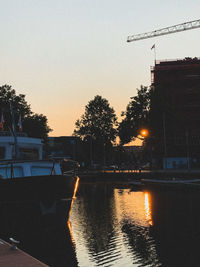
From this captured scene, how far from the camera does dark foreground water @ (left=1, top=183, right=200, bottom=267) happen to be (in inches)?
634

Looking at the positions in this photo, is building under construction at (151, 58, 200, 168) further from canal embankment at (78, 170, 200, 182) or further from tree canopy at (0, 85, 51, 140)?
tree canopy at (0, 85, 51, 140)

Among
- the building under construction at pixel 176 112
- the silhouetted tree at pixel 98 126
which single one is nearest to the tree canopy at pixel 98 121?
the silhouetted tree at pixel 98 126

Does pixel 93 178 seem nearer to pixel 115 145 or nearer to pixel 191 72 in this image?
pixel 115 145

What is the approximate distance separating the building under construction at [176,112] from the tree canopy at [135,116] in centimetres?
336

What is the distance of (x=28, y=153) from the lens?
28.4 meters

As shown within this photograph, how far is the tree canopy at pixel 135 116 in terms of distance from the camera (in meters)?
94.6

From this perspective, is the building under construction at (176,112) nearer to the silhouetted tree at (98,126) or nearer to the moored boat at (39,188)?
the silhouetted tree at (98,126)

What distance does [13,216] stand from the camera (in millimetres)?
21625

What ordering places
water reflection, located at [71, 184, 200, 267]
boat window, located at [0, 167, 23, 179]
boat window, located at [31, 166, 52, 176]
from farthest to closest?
1. boat window, located at [31, 166, 52, 176]
2. boat window, located at [0, 167, 23, 179]
3. water reflection, located at [71, 184, 200, 267]

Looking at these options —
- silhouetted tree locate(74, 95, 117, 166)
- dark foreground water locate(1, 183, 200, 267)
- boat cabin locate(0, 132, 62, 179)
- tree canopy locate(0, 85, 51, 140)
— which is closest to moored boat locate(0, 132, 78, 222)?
boat cabin locate(0, 132, 62, 179)

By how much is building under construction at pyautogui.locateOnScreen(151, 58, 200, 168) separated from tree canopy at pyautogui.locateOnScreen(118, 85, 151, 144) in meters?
3.36

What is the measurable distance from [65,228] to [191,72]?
93.1m

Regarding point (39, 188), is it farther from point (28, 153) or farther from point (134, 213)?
point (134, 213)

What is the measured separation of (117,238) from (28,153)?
456 inches
